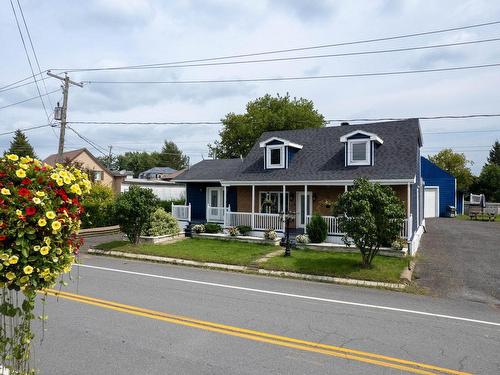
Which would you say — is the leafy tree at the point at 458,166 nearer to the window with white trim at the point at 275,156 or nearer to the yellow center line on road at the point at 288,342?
the window with white trim at the point at 275,156

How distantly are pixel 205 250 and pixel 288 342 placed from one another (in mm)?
10959

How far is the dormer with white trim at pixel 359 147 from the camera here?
2031 cm

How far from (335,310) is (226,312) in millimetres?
2382

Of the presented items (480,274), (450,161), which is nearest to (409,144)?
(480,274)

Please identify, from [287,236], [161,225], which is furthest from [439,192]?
[161,225]

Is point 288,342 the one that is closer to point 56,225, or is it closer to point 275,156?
point 56,225

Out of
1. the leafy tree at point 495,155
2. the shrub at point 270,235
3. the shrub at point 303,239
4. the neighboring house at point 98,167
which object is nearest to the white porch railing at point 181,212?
the shrub at point 270,235

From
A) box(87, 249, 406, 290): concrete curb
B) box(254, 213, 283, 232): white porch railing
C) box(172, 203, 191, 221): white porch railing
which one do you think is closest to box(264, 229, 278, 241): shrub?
box(254, 213, 283, 232): white porch railing

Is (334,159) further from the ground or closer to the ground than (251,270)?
further from the ground

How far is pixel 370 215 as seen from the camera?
42.4ft

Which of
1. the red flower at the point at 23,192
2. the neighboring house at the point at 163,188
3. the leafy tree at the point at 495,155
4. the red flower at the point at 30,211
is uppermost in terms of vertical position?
the leafy tree at the point at 495,155

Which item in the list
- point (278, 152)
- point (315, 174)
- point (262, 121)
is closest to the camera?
point (315, 174)

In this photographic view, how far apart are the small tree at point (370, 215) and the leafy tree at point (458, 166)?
41.2m

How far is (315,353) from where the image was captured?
19.9 feet
